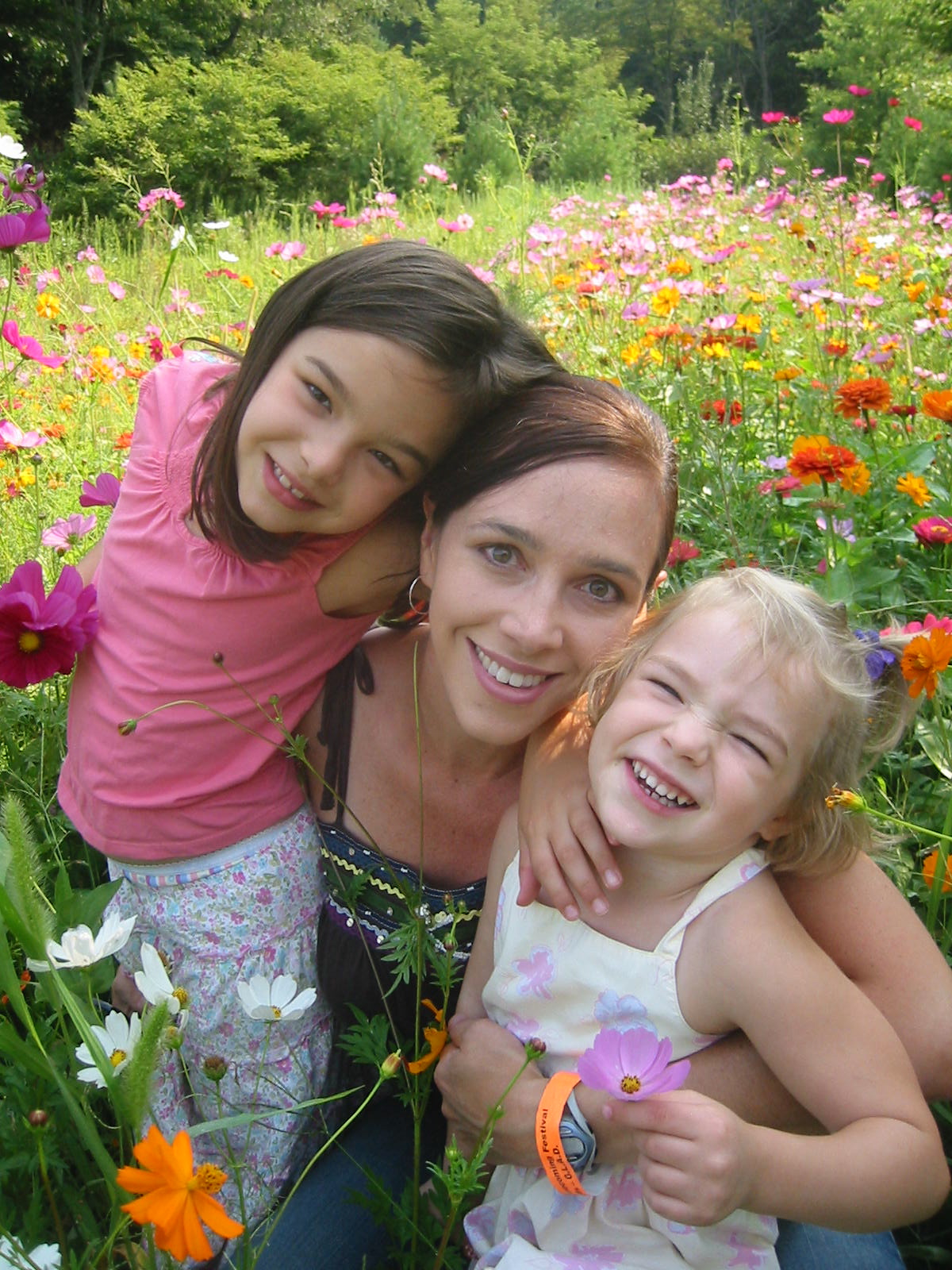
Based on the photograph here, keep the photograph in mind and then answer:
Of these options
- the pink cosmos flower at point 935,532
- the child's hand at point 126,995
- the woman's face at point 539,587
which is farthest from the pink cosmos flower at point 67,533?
the pink cosmos flower at point 935,532

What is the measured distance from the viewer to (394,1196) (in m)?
1.31

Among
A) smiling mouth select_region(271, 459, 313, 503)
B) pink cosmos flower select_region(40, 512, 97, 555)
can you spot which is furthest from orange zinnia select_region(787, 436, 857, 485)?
pink cosmos flower select_region(40, 512, 97, 555)

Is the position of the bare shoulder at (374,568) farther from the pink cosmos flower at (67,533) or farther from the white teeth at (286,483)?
the pink cosmos flower at (67,533)

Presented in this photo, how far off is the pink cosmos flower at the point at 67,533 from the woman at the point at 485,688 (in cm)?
66

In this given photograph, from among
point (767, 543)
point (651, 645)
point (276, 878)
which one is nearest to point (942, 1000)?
point (651, 645)

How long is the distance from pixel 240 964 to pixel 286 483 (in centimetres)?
63

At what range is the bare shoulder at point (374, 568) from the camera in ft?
4.78

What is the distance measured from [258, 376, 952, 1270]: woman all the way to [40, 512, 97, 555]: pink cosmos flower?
0.66m

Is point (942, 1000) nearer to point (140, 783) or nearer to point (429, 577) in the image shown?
point (429, 577)

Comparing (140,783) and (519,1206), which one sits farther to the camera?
(140,783)

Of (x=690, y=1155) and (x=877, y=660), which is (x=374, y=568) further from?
(x=690, y=1155)

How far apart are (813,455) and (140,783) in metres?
1.07

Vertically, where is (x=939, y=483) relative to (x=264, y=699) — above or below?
below

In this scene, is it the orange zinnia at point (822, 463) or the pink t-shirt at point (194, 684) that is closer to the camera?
the pink t-shirt at point (194, 684)
